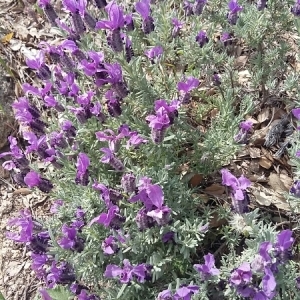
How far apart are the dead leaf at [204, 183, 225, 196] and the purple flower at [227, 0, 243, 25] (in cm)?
92

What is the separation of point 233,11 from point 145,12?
0.54 metres

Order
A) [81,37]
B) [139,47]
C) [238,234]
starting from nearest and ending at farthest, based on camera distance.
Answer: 1. [238,234]
2. [81,37]
3. [139,47]

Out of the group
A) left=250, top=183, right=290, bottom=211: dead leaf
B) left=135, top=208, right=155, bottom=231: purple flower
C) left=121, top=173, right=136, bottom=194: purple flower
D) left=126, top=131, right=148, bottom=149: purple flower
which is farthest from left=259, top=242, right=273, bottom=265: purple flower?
left=250, top=183, right=290, bottom=211: dead leaf

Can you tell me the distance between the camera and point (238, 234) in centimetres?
251

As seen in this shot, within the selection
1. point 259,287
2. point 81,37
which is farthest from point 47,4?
point 259,287

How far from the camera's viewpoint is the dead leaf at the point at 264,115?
317 centimetres

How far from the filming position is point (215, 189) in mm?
2881

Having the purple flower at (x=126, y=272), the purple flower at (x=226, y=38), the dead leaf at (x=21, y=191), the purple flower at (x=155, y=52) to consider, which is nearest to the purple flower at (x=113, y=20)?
the purple flower at (x=155, y=52)

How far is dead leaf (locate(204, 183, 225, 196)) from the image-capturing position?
2.87 metres

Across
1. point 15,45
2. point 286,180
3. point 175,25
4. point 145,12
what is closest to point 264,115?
point 286,180

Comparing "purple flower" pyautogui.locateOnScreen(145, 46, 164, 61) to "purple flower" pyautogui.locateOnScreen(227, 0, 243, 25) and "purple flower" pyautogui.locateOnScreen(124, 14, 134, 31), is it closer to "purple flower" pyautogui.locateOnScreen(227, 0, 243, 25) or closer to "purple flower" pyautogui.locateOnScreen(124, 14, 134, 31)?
"purple flower" pyautogui.locateOnScreen(124, 14, 134, 31)

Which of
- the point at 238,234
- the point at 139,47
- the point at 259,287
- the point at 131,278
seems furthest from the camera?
the point at 139,47

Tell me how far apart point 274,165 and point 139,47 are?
41.5 inches

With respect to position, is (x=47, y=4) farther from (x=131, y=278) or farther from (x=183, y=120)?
(x=131, y=278)
